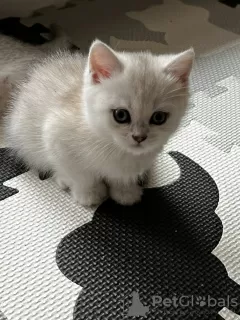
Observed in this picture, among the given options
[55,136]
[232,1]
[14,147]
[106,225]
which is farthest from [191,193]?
[232,1]

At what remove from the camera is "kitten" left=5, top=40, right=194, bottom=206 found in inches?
33.6

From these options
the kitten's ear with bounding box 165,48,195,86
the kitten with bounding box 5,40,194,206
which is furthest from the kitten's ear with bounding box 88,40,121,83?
the kitten's ear with bounding box 165,48,195,86

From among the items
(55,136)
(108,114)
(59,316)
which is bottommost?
(59,316)

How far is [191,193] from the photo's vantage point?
107cm

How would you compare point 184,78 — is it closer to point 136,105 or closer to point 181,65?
point 181,65

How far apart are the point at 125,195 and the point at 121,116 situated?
24 centimetres

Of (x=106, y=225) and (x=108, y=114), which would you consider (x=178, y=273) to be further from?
(x=108, y=114)

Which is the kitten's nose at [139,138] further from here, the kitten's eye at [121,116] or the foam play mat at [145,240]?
the foam play mat at [145,240]

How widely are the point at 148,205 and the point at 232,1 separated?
1.36 metres

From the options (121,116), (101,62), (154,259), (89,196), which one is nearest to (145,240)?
(154,259)

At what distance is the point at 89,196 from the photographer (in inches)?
39.9

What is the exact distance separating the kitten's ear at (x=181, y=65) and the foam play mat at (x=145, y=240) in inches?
11.8

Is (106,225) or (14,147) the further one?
(14,147)

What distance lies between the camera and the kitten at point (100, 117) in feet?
2.80
